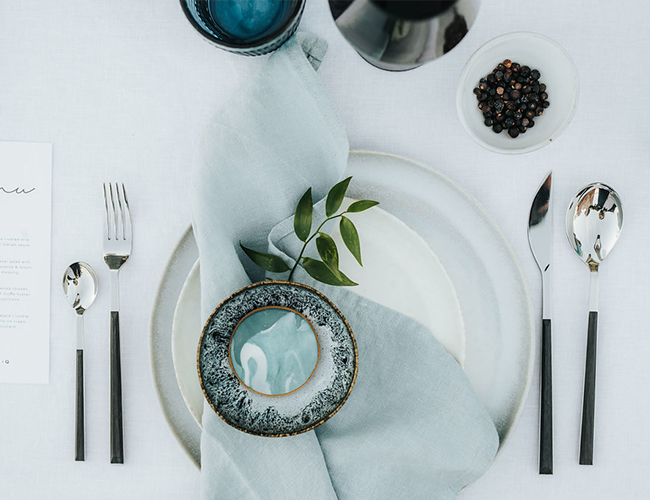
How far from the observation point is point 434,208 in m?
0.51

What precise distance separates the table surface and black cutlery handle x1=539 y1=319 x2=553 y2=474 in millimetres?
14

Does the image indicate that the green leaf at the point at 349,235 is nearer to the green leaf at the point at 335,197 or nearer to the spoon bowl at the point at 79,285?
the green leaf at the point at 335,197

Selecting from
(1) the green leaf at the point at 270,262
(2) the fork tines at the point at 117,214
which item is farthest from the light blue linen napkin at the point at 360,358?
(2) the fork tines at the point at 117,214

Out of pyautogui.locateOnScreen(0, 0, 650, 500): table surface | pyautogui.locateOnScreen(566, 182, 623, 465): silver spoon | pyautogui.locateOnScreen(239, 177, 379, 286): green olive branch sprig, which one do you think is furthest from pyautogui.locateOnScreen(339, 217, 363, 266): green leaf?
pyautogui.locateOnScreen(566, 182, 623, 465): silver spoon

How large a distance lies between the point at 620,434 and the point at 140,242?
0.53 m

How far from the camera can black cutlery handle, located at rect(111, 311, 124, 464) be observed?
528 mm

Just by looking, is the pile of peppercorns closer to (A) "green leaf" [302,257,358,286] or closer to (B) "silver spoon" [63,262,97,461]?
(A) "green leaf" [302,257,358,286]

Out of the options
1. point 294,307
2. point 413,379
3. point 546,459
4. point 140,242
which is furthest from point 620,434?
point 140,242

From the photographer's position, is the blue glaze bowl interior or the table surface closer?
the blue glaze bowl interior

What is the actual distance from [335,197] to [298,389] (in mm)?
167

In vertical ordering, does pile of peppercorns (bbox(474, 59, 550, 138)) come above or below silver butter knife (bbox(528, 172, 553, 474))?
above

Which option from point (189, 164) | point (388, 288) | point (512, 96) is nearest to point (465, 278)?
point (388, 288)

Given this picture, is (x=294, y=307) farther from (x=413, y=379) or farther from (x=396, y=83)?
(x=396, y=83)

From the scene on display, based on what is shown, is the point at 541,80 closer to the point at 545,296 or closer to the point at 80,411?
the point at 545,296
